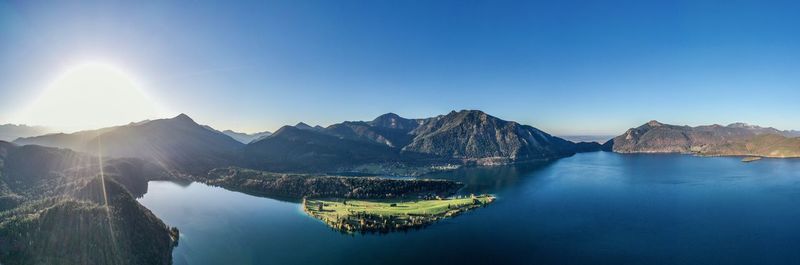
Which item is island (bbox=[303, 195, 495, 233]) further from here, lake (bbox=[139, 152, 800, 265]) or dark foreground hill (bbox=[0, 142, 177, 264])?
dark foreground hill (bbox=[0, 142, 177, 264])

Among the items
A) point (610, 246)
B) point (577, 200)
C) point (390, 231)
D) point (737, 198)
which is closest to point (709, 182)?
point (737, 198)

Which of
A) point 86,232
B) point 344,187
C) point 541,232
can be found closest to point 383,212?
point 541,232

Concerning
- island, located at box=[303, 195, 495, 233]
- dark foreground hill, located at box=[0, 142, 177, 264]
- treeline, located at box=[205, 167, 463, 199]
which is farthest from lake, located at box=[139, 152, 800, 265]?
treeline, located at box=[205, 167, 463, 199]

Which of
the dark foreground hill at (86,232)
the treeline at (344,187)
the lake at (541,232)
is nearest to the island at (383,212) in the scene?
the lake at (541,232)

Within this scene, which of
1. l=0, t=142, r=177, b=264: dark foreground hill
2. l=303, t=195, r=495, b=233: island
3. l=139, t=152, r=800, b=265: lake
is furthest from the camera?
l=303, t=195, r=495, b=233: island

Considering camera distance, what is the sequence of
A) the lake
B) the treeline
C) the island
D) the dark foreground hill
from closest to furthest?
the dark foreground hill → the lake → the island → the treeline

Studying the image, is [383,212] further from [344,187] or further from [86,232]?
[86,232]
